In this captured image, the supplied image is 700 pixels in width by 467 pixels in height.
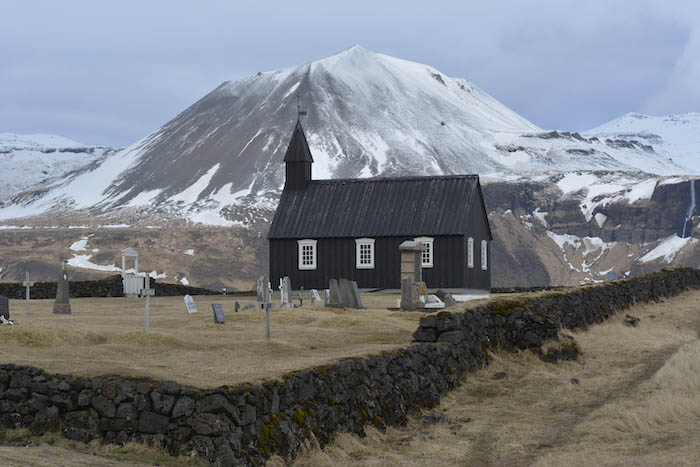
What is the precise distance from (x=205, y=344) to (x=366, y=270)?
33.8 metres

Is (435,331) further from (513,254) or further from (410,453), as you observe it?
(513,254)

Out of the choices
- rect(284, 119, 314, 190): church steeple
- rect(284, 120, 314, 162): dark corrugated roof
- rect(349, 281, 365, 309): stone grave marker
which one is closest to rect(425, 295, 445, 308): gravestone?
rect(349, 281, 365, 309): stone grave marker

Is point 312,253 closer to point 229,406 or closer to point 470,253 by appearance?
point 470,253

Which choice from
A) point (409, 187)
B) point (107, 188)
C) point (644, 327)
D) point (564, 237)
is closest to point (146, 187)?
point (107, 188)

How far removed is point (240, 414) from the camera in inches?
490

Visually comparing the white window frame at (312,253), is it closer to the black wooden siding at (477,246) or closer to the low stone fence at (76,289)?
the black wooden siding at (477,246)

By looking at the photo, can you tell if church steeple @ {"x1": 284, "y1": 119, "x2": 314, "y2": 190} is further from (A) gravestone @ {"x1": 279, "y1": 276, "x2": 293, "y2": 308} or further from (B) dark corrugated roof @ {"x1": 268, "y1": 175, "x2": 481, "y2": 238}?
(A) gravestone @ {"x1": 279, "y1": 276, "x2": 293, "y2": 308}

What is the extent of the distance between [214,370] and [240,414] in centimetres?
255

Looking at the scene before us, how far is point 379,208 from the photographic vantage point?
54.0m

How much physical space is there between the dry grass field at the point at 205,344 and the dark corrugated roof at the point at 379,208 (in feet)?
84.6

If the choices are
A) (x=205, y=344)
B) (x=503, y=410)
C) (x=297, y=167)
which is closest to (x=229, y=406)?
(x=205, y=344)

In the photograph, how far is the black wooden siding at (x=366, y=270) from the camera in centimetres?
5159

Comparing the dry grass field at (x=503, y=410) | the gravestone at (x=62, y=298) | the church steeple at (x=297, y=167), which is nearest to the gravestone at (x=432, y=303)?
the dry grass field at (x=503, y=410)

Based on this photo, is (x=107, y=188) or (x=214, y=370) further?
(x=107, y=188)
